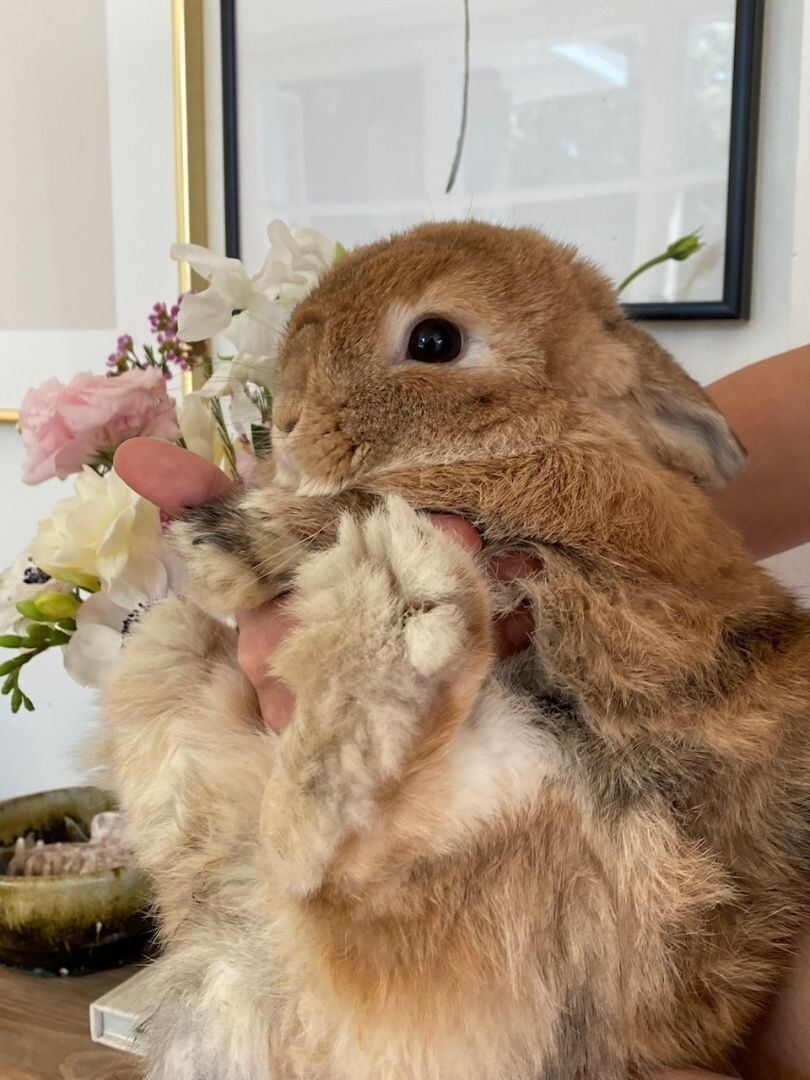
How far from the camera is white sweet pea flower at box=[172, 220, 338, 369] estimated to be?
75 cm

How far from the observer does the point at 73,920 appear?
0.96m

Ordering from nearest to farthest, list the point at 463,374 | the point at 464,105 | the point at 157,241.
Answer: the point at 463,374, the point at 464,105, the point at 157,241

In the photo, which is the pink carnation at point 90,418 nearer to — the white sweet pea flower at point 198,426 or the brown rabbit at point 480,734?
the white sweet pea flower at point 198,426

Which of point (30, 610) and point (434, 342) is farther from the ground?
point (434, 342)

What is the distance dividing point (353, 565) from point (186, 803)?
9.2 inches

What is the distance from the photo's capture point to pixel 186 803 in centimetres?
58

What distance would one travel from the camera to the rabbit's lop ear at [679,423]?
603 millimetres

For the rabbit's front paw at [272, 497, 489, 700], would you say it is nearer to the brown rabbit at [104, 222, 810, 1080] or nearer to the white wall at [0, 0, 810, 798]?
the brown rabbit at [104, 222, 810, 1080]

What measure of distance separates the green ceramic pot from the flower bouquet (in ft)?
0.85

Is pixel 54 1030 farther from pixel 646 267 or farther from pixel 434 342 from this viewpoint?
pixel 646 267

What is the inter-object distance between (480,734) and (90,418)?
1.71 feet

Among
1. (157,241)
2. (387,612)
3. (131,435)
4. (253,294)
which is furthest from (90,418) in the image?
(157,241)

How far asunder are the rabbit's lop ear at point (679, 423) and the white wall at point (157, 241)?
0.54m

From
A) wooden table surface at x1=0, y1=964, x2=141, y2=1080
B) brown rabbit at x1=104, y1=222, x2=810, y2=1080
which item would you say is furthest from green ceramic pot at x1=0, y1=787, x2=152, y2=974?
brown rabbit at x1=104, y1=222, x2=810, y2=1080
